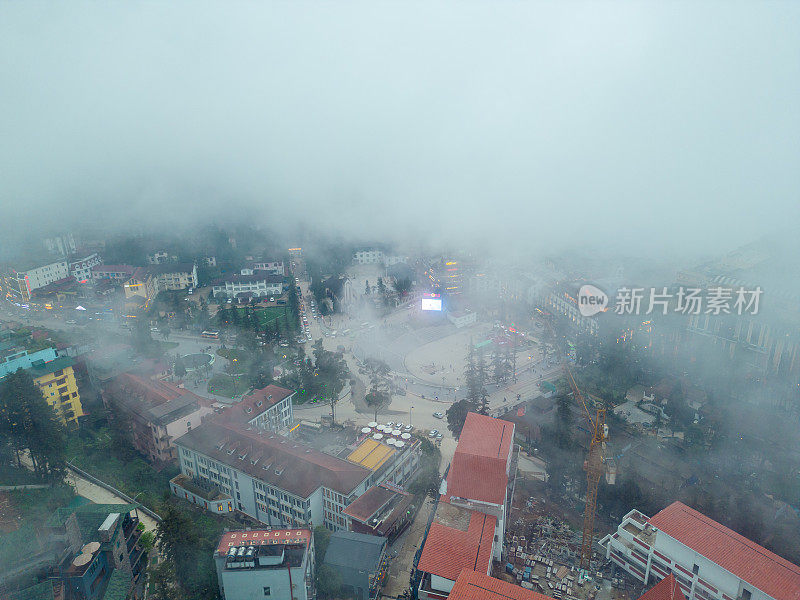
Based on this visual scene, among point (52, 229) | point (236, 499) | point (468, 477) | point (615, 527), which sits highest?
point (52, 229)

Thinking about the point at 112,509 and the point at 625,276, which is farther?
the point at 625,276

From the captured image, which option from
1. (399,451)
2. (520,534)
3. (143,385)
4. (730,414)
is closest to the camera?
(520,534)

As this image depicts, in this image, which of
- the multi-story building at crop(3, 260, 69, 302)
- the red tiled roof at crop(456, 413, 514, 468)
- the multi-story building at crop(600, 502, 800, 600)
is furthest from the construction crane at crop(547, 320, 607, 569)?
the multi-story building at crop(3, 260, 69, 302)

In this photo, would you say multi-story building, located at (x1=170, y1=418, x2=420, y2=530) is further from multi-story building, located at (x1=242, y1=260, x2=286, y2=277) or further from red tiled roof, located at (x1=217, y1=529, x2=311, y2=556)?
multi-story building, located at (x1=242, y1=260, x2=286, y2=277)

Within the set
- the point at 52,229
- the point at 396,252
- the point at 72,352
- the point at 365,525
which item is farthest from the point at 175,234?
the point at 365,525

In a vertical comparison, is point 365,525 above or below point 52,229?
below

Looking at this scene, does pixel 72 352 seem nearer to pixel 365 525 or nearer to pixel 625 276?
pixel 365 525

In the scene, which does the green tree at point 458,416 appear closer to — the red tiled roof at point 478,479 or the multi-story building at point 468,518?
the multi-story building at point 468,518

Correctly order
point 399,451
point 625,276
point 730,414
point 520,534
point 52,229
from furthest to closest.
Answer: point 52,229 < point 625,276 < point 730,414 < point 399,451 < point 520,534
